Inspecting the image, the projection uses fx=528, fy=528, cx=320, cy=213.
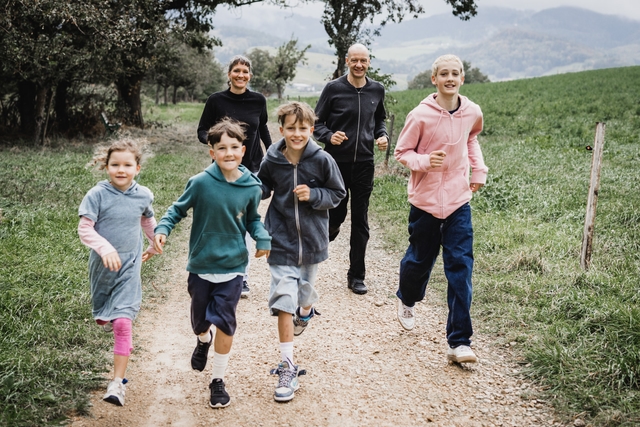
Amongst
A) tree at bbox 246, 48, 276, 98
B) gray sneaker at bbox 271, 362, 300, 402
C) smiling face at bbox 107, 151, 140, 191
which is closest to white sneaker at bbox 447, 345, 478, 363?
gray sneaker at bbox 271, 362, 300, 402

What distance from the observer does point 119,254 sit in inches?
137

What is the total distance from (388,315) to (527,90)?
28731 mm

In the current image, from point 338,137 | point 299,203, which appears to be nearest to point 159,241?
point 299,203

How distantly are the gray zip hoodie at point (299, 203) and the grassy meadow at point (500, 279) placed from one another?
5.30ft

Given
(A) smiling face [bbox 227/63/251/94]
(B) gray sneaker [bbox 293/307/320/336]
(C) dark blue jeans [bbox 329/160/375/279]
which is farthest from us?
(C) dark blue jeans [bbox 329/160/375/279]

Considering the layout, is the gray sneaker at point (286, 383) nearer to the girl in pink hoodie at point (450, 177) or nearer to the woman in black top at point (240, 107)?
the girl in pink hoodie at point (450, 177)

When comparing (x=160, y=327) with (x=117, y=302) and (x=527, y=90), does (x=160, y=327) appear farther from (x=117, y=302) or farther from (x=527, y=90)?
(x=527, y=90)

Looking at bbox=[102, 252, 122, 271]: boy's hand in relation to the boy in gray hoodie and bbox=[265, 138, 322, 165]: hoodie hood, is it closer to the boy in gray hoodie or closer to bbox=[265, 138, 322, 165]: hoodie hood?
the boy in gray hoodie

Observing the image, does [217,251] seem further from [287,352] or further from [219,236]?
[287,352]

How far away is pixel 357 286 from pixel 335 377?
6.56 ft

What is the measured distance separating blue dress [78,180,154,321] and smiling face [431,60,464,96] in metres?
2.41

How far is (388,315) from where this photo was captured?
5.37m

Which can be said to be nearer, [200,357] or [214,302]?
[214,302]

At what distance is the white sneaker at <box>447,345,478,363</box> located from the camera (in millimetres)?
4074
